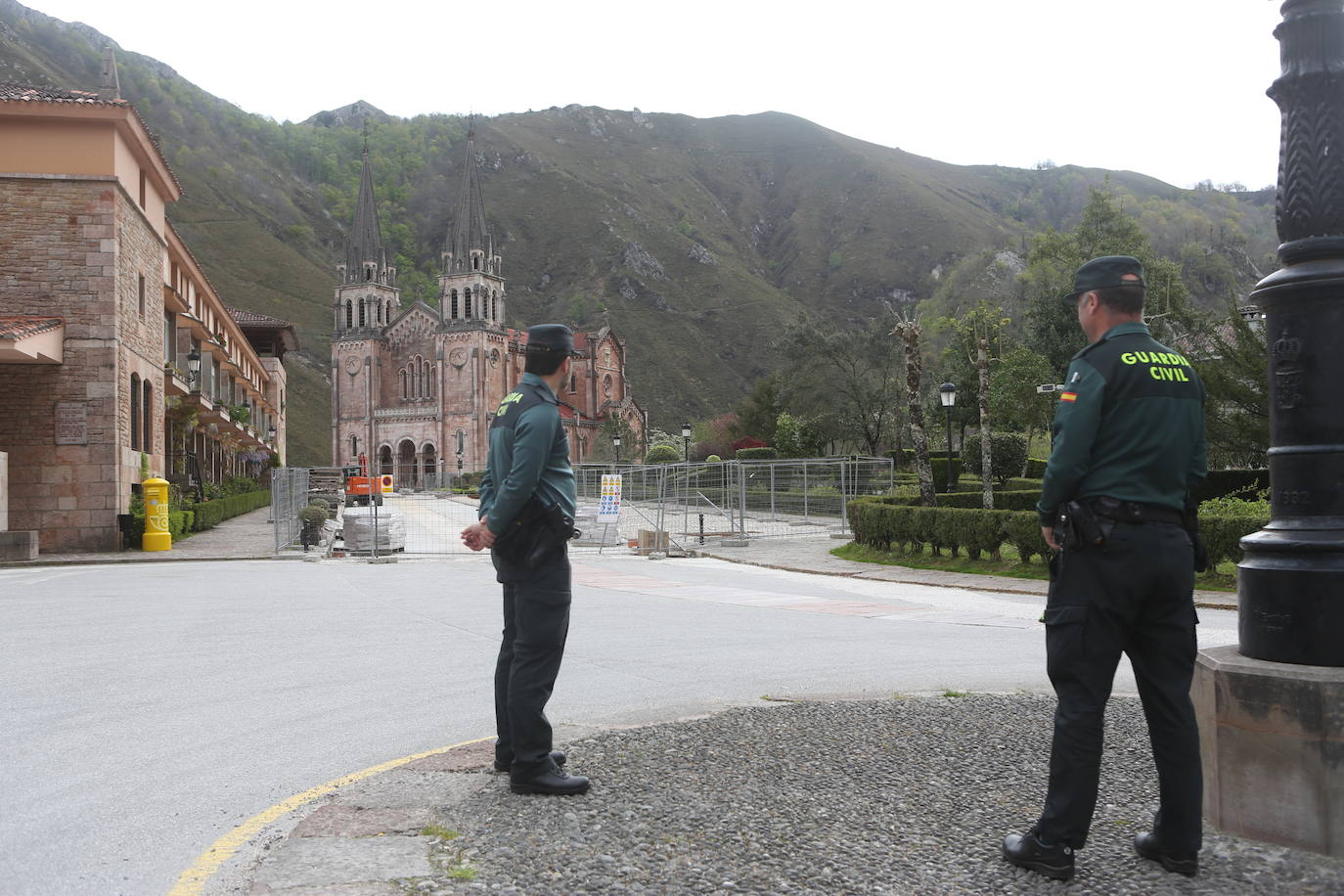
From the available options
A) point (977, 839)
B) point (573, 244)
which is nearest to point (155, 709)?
point (977, 839)

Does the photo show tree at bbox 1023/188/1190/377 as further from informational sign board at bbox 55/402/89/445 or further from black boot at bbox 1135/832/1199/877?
black boot at bbox 1135/832/1199/877

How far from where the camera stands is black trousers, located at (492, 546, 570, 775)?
171 inches

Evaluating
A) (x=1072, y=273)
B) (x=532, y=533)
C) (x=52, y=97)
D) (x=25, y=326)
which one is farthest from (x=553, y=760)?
(x=1072, y=273)

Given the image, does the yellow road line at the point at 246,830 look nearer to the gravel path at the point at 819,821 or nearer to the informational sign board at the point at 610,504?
the gravel path at the point at 819,821

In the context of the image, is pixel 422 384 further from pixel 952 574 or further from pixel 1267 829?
pixel 1267 829

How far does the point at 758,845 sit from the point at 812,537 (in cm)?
2172

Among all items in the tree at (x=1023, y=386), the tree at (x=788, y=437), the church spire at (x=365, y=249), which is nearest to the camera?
the tree at (x=1023, y=386)

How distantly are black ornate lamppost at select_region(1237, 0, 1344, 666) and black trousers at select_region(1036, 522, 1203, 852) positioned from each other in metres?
0.54

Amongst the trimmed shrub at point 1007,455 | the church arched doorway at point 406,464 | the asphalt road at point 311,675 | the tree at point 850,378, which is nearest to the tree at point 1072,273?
the tree at point 850,378

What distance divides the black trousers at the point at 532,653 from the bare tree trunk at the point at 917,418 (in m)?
18.9

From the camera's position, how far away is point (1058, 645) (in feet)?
11.6

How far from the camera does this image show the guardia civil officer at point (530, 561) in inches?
171

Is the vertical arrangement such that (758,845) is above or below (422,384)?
below

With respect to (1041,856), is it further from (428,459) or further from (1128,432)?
(428,459)
